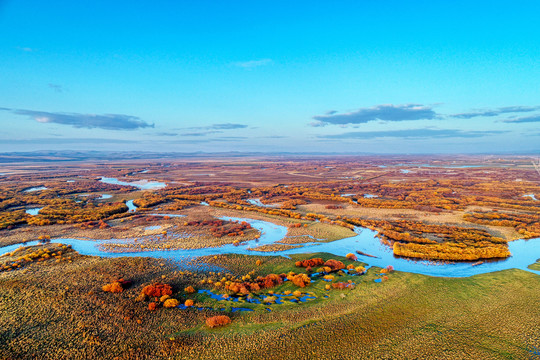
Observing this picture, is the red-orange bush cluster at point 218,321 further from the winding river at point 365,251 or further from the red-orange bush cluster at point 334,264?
the winding river at point 365,251

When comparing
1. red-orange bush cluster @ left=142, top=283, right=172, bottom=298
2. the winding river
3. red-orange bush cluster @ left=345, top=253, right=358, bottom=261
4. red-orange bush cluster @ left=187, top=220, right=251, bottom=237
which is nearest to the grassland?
red-orange bush cluster @ left=142, top=283, right=172, bottom=298

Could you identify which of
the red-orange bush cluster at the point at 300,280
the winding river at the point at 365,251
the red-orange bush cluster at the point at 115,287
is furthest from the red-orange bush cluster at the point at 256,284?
the red-orange bush cluster at the point at 115,287

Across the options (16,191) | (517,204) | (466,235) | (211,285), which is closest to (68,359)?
(211,285)

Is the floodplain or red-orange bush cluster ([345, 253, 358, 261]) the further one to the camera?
red-orange bush cluster ([345, 253, 358, 261])

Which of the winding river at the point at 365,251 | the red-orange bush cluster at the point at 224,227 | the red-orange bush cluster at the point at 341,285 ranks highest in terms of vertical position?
the red-orange bush cluster at the point at 341,285

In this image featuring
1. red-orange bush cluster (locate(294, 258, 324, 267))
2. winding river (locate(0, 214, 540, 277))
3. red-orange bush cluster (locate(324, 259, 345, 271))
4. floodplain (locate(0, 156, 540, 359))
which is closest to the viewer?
floodplain (locate(0, 156, 540, 359))

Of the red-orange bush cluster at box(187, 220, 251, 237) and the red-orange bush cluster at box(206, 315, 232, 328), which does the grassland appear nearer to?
the red-orange bush cluster at box(206, 315, 232, 328)

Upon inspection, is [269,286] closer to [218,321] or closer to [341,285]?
[341,285]
